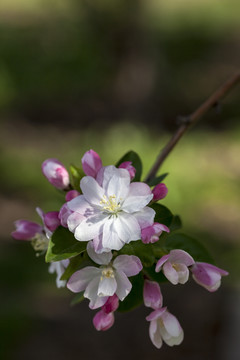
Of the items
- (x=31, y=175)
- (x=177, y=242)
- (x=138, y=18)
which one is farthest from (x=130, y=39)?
(x=177, y=242)

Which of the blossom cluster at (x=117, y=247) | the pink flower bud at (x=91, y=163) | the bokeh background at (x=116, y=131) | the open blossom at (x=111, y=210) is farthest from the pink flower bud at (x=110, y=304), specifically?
the bokeh background at (x=116, y=131)

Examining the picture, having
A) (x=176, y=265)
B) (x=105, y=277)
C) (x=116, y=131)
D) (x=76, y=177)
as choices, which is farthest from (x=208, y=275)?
(x=116, y=131)

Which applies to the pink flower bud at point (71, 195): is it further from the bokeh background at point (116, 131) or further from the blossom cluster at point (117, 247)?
the bokeh background at point (116, 131)

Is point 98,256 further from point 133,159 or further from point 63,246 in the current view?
point 133,159

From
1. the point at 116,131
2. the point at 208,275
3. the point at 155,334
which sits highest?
the point at 116,131

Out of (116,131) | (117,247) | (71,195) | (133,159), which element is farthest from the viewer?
(116,131)

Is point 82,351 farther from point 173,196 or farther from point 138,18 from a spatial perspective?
point 138,18
